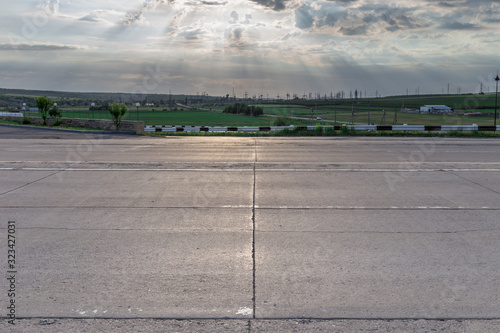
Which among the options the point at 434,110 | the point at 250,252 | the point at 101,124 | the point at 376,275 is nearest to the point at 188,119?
the point at 101,124

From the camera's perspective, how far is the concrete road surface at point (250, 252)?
4309mm

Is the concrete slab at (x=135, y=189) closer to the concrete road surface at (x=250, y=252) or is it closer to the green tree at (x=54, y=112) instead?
the concrete road surface at (x=250, y=252)

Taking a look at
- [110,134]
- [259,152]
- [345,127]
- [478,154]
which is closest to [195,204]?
[259,152]

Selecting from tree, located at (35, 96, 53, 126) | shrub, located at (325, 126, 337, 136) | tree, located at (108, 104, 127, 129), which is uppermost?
tree, located at (35, 96, 53, 126)

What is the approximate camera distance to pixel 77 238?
6617 millimetres

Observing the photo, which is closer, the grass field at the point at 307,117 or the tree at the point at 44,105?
the tree at the point at 44,105

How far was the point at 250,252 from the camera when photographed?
602cm

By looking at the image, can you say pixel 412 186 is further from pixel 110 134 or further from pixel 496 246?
pixel 110 134

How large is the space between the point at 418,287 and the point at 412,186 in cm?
624

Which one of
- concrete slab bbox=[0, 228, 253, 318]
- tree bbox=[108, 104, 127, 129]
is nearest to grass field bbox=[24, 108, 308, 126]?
tree bbox=[108, 104, 127, 129]

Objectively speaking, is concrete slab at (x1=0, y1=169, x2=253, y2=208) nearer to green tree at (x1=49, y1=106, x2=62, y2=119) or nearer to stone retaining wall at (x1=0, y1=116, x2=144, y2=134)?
stone retaining wall at (x1=0, y1=116, x2=144, y2=134)

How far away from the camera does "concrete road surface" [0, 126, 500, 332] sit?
4.31 meters

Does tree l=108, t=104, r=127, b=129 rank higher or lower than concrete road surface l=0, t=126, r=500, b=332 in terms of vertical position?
higher

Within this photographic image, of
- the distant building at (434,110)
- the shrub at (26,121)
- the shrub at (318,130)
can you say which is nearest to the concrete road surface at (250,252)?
the shrub at (318,130)
